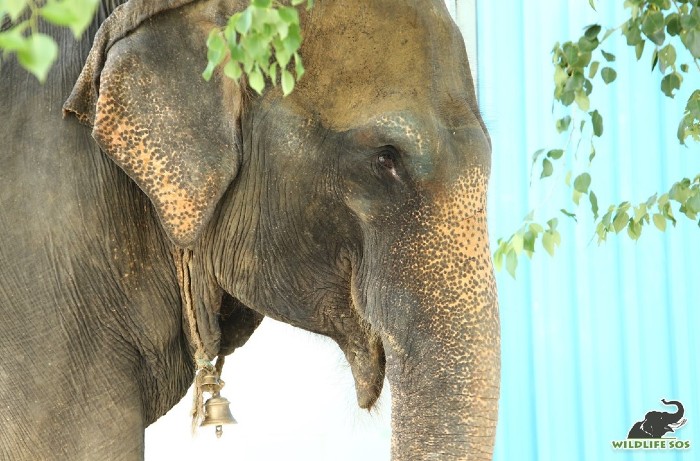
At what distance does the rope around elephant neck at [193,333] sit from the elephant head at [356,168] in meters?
0.13

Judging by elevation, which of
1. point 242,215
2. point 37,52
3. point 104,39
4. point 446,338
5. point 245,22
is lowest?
point 37,52

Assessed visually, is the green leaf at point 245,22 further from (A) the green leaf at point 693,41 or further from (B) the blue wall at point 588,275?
(B) the blue wall at point 588,275

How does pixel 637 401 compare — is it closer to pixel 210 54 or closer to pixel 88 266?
pixel 88 266

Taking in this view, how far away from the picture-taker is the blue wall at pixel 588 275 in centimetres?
372

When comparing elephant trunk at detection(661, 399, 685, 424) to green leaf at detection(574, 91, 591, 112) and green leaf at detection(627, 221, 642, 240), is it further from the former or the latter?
green leaf at detection(574, 91, 591, 112)

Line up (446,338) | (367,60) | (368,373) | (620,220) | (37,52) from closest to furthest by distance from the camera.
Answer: (37,52), (446,338), (367,60), (368,373), (620,220)

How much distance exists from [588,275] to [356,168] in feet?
6.65

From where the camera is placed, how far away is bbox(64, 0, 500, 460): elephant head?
6.05 feet

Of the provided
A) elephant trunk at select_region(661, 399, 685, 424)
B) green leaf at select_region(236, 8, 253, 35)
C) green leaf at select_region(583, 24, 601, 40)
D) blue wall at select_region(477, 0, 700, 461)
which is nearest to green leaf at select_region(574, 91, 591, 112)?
green leaf at select_region(583, 24, 601, 40)

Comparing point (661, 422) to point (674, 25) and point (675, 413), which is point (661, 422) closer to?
point (675, 413)

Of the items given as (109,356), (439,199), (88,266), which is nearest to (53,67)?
(88,266)

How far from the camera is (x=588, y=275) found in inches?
149

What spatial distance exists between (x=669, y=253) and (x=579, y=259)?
28 centimetres

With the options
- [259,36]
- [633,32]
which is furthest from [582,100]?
[259,36]
